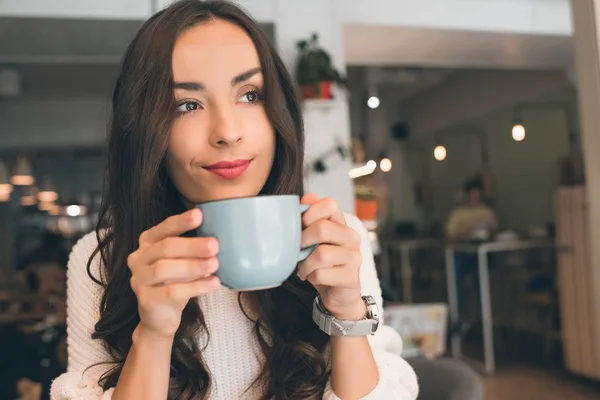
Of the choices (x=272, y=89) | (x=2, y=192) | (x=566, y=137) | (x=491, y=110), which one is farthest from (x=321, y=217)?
(x=2, y=192)

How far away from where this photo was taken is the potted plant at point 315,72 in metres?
2.78

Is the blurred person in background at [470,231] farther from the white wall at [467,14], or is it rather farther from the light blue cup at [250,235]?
the light blue cup at [250,235]

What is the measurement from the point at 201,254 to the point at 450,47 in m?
3.48

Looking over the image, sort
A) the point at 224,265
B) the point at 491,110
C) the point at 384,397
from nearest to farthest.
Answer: the point at 224,265 < the point at 384,397 < the point at 491,110

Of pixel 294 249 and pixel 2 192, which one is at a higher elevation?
pixel 2 192

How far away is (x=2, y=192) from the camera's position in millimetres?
6391

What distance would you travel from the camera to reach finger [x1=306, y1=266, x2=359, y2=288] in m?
0.54

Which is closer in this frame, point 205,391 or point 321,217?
point 321,217

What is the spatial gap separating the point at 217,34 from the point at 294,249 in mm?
331

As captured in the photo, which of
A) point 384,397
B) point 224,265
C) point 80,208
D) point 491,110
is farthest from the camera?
point 80,208

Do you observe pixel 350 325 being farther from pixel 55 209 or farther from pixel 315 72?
pixel 55 209

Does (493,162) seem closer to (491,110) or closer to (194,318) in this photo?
(491,110)

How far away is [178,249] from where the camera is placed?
47cm

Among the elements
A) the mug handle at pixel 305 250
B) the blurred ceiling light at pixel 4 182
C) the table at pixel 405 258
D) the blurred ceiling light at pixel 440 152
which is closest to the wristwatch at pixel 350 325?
the mug handle at pixel 305 250
